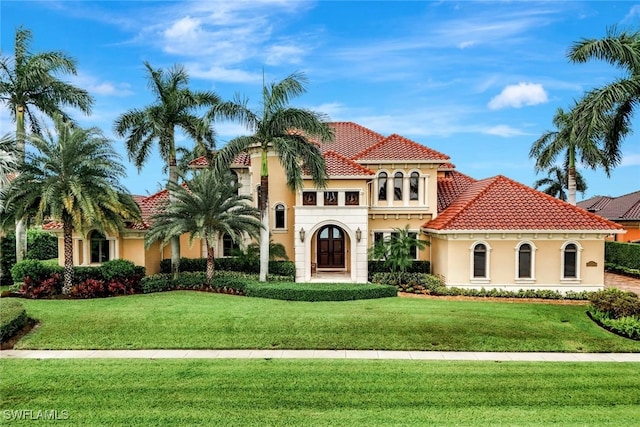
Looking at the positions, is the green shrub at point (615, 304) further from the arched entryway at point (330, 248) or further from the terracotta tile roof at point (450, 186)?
the arched entryway at point (330, 248)

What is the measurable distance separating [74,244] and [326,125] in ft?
47.1

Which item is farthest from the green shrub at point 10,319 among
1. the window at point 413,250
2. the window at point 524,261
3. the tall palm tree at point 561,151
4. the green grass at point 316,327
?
the tall palm tree at point 561,151

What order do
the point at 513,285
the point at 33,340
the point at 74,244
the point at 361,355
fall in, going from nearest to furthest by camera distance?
1. the point at 361,355
2. the point at 33,340
3. the point at 513,285
4. the point at 74,244

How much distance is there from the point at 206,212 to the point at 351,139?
12268 millimetres

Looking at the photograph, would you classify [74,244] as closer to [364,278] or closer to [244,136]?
[244,136]

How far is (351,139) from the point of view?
29.3m

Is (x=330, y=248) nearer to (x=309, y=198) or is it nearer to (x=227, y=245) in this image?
(x=309, y=198)

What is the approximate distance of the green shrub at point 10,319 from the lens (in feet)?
44.3

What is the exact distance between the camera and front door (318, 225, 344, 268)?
1011 inches

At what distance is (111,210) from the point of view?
66.4ft

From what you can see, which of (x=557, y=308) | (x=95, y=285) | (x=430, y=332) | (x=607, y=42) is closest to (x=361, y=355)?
(x=430, y=332)

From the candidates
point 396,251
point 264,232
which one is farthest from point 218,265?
point 396,251

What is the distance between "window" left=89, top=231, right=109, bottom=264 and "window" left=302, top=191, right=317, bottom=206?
10.5m

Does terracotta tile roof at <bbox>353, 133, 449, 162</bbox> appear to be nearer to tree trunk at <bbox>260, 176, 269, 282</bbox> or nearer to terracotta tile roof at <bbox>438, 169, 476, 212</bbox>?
terracotta tile roof at <bbox>438, 169, 476, 212</bbox>
